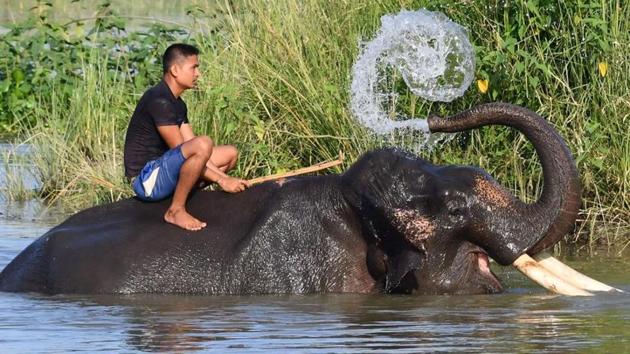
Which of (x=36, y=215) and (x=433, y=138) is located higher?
(x=433, y=138)

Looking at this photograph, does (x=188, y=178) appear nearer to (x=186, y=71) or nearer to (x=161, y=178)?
(x=161, y=178)

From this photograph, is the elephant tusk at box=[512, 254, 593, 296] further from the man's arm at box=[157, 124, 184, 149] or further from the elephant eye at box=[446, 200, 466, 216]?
the man's arm at box=[157, 124, 184, 149]

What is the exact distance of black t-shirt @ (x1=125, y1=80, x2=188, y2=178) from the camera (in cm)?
896

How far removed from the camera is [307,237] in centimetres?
823

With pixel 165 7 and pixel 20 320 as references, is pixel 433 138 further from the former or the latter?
pixel 165 7

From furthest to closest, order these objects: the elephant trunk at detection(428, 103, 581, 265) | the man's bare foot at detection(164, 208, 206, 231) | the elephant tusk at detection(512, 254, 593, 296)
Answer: the man's bare foot at detection(164, 208, 206, 231), the elephant tusk at detection(512, 254, 593, 296), the elephant trunk at detection(428, 103, 581, 265)

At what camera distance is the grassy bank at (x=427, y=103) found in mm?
10258

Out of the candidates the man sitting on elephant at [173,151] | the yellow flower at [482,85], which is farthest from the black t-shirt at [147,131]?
the yellow flower at [482,85]

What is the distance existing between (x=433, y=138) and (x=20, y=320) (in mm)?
3907

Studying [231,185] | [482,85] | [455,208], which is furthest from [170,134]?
[482,85]

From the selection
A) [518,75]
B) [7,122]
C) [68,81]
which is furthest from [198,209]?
[7,122]

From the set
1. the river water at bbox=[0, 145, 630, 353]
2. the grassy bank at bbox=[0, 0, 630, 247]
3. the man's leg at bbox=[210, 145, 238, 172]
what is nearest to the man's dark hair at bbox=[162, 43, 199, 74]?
the man's leg at bbox=[210, 145, 238, 172]

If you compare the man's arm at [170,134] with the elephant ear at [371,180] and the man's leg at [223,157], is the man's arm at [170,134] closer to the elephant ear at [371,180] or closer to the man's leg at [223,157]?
the man's leg at [223,157]

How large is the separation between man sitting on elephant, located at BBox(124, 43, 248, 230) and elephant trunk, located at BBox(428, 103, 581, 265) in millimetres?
1484
